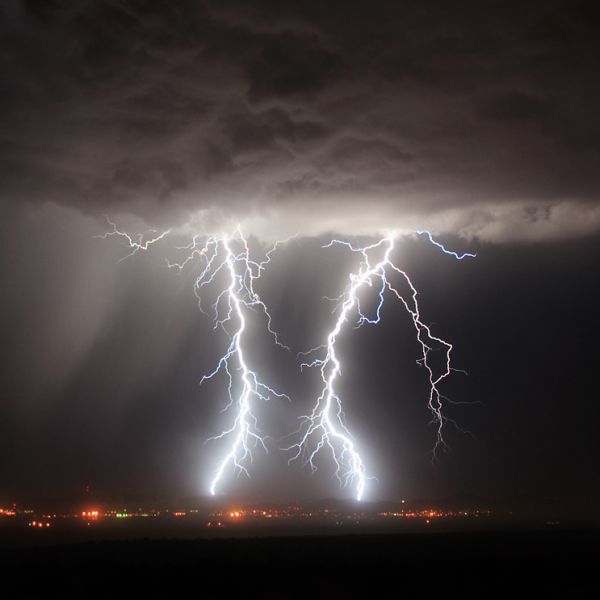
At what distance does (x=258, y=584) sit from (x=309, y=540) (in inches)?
367

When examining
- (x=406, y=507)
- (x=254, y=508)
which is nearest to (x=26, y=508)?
(x=254, y=508)

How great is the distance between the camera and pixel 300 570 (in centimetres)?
1781

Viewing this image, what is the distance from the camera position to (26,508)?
136m

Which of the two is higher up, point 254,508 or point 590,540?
point 590,540

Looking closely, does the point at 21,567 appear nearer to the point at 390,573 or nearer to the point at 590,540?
the point at 390,573

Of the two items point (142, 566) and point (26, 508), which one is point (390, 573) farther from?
point (26, 508)

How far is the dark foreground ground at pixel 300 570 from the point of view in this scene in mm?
15875

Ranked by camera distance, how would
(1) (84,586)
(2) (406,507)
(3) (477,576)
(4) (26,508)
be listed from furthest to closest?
(2) (406,507) < (4) (26,508) < (3) (477,576) < (1) (84,586)

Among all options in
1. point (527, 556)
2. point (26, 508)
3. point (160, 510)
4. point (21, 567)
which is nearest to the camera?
point (21, 567)

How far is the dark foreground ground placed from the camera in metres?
15.9

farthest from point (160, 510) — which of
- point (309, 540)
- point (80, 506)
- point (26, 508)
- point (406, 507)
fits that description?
point (309, 540)

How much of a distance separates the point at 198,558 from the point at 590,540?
1429 centimetres

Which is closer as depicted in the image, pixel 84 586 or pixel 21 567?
pixel 84 586

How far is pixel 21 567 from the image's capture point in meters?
18.6
